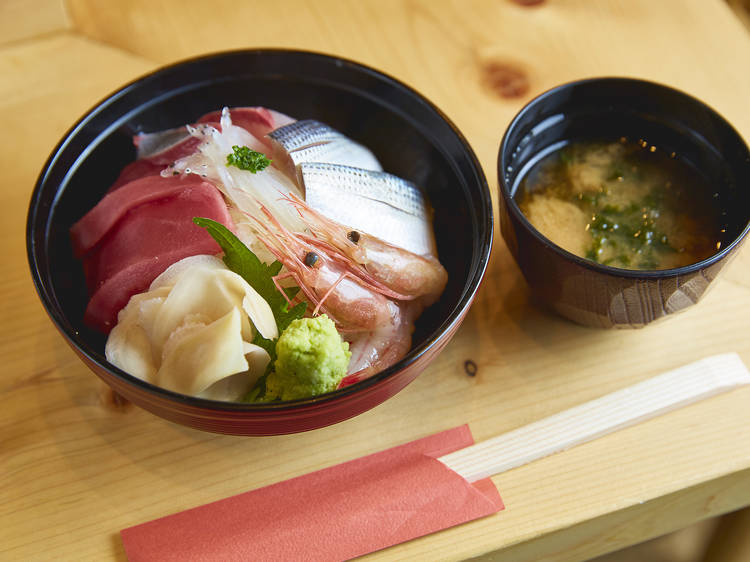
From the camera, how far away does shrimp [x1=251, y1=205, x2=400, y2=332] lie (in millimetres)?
1145

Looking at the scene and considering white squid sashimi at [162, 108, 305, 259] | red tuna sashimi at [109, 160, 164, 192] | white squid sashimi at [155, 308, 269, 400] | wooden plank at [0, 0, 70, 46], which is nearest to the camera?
white squid sashimi at [155, 308, 269, 400]

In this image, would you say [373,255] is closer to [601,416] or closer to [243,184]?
[243,184]

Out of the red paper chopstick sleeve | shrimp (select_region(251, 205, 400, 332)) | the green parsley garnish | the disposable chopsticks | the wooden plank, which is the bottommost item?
the red paper chopstick sleeve

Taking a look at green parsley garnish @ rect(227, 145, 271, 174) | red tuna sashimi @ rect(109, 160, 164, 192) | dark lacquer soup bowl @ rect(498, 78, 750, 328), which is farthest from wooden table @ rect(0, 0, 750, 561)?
green parsley garnish @ rect(227, 145, 271, 174)

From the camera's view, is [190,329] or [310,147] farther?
[310,147]

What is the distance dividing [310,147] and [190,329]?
0.39 metres

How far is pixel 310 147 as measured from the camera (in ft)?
4.07

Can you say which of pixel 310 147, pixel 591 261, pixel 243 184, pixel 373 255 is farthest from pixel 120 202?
pixel 591 261

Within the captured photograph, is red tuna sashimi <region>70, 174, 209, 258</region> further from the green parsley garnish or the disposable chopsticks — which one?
the disposable chopsticks

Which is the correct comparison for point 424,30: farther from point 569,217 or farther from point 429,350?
point 429,350

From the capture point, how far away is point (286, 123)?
53.8 inches

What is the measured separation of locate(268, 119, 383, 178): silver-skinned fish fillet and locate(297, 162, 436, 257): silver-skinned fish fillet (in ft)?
0.14

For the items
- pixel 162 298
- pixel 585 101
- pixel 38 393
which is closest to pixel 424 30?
pixel 585 101

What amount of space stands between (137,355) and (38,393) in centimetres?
29
